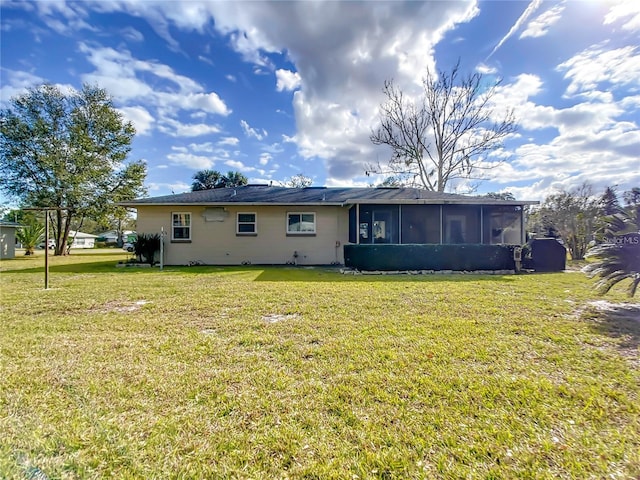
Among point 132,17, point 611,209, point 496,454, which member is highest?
point 132,17

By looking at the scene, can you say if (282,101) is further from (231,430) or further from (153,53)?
(231,430)

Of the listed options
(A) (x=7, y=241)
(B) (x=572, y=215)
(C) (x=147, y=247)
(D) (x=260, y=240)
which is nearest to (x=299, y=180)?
(D) (x=260, y=240)

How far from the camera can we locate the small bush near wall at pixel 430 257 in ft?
34.6

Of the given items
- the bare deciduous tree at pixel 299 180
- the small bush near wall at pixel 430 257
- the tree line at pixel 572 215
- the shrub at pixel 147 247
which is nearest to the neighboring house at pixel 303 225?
the shrub at pixel 147 247

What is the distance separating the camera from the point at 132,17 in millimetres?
8148

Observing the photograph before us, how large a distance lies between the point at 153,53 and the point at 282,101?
6475 millimetres

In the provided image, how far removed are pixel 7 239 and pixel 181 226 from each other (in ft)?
48.3

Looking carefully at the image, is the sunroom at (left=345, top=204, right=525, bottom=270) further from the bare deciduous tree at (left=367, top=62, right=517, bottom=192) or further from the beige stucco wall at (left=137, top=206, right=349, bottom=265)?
the bare deciduous tree at (left=367, top=62, right=517, bottom=192)

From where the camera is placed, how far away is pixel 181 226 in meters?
12.9

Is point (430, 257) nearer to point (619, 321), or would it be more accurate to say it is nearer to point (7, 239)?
point (619, 321)

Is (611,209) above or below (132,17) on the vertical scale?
below

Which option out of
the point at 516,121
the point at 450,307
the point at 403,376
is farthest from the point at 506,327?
the point at 516,121

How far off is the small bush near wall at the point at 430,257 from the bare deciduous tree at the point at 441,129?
495 inches

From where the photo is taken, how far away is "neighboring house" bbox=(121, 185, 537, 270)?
12391 millimetres
